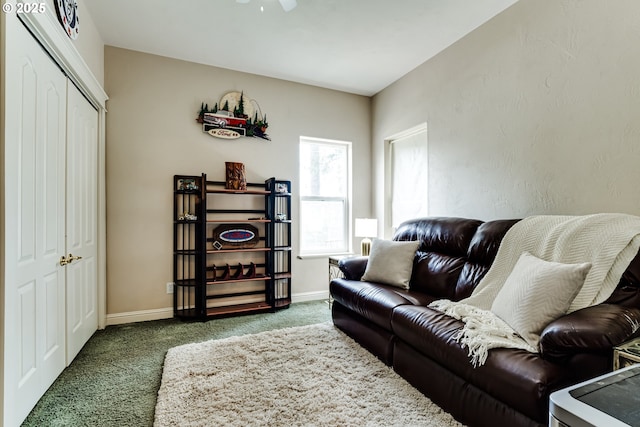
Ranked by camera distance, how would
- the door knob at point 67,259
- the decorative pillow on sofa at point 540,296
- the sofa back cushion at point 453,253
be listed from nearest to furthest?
1. the decorative pillow on sofa at point 540,296
2. the door knob at point 67,259
3. the sofa back cushion at point 453,253

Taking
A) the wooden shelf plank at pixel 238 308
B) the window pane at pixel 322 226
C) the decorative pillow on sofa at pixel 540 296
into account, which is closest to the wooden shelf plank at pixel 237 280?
the wooden shelf plank at pixel 238 308

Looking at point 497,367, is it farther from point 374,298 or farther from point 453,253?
point 453,253

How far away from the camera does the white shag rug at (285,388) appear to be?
1.65 meters

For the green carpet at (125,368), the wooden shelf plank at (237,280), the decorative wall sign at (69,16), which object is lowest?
the green carpet at (125,368)

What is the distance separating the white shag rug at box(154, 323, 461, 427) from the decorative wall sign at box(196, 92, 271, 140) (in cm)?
224

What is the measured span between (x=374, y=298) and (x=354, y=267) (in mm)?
692

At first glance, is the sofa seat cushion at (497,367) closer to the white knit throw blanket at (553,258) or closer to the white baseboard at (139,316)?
the white knit throw blanket at (553,258)

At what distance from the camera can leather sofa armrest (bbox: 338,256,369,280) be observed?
3011 millimetres

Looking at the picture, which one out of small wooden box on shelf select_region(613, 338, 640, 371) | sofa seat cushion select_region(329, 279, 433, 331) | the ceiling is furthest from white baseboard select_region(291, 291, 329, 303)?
small wooden box on shelf select_region(613, 338, 640, 371)

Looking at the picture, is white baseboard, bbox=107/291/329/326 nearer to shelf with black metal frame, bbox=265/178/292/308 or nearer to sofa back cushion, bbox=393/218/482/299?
shelf with black metal frame, bbox=265/178/292/308

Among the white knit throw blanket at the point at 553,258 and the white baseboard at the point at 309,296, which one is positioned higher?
the white knit throw blanket at the point at 553,258

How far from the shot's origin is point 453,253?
263cm

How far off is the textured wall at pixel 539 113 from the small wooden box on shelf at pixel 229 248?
1823mm

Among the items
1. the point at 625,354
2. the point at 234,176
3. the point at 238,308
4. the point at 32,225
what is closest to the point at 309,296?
the point at 238,308
